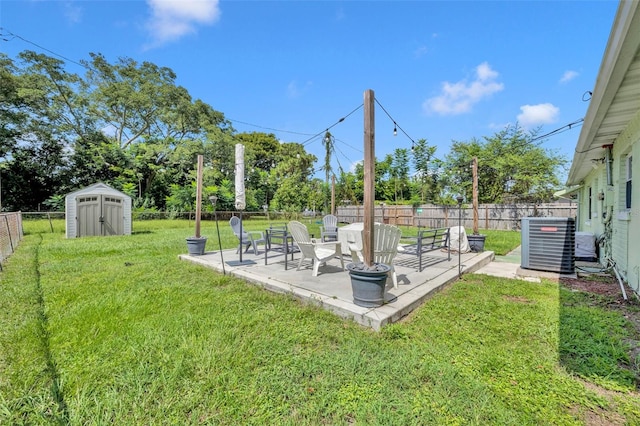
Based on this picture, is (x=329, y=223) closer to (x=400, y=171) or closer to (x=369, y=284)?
(x=369, y=284)

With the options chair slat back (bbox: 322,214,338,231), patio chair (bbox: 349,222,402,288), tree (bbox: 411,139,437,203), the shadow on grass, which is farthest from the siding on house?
tree (bbox: 411,139,437,203)

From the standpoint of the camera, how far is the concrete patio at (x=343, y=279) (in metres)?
3.12

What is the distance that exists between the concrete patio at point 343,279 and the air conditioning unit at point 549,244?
0.93m

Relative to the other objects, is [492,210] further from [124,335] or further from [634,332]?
[124,335]

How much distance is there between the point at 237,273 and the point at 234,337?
2.30m

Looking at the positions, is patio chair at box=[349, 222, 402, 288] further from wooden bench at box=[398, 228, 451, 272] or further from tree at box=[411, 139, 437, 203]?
tree at box=[411, 139, 437, 203]

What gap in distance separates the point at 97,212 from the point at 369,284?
13.4 m

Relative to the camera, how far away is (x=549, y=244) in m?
5.32

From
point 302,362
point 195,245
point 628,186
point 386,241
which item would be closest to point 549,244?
point 628,186

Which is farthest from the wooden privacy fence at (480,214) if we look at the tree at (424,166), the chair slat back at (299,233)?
the chair slat back at (299,233)

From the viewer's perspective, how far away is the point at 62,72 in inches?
800

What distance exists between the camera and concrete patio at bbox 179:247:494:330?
3.12 metres

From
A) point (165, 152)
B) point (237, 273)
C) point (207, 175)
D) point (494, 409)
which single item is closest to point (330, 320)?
point (494, 409)

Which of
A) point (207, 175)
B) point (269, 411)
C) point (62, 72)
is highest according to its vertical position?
point (62, 72)
